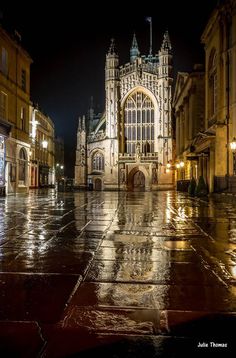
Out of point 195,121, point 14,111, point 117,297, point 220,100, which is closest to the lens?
point 117,297

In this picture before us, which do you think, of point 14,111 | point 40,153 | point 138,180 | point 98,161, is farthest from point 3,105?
point 138,180

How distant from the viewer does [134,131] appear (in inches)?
2566

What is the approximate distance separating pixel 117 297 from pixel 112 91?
63172 millimetres

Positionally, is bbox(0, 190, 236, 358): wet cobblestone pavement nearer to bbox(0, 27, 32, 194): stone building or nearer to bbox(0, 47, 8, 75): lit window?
bbox(0, 27, 32, 194): stone building

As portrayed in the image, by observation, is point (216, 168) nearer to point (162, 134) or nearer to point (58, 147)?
point (162, 134)

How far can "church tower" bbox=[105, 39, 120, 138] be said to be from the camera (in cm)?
6341

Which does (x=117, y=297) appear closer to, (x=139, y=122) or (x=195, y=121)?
(x=195, y=121)

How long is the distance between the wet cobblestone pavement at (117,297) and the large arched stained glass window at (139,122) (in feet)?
195

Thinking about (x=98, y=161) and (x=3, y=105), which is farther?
(x=98, y=161)

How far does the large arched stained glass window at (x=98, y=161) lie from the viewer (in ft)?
222

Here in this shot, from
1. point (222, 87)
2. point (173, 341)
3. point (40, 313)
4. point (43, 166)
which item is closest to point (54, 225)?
point (40, 313)

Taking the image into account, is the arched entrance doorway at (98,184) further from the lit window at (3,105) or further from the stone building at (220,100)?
the lit window at (3,105)

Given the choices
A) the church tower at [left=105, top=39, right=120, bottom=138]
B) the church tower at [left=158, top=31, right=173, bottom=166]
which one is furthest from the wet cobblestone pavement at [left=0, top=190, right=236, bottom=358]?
the church tower at [left=105, top=39, right=120, bottom=138]

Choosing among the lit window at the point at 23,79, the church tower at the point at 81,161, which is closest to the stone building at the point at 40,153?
the church tower at the point at 81,161
